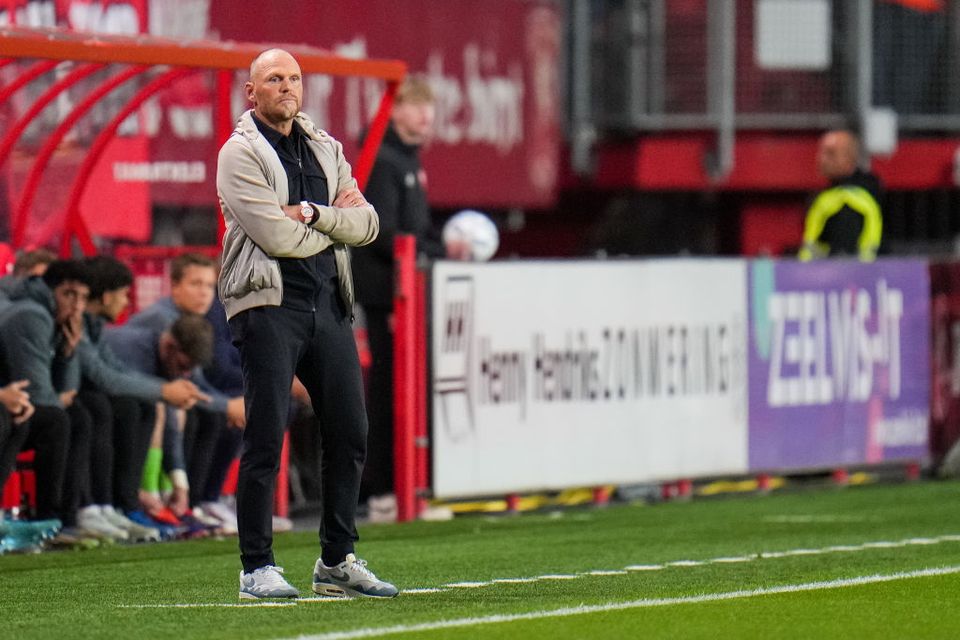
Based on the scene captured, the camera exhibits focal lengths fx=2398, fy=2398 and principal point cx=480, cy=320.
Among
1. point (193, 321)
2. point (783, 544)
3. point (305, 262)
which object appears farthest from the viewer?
point (193, 321)

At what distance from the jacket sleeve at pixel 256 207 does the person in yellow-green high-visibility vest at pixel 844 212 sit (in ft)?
26.9

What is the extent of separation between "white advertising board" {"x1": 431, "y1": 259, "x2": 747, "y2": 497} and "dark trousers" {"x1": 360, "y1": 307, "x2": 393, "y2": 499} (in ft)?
0.89

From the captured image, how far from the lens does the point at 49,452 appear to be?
11.7 meters

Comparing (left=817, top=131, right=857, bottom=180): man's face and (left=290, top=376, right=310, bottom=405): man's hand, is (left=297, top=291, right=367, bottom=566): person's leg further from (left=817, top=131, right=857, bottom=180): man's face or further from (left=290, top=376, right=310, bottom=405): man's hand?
(left=817, top=131, right=857, bottom=180): man's face

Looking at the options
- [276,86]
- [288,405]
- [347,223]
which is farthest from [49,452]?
[276,86]

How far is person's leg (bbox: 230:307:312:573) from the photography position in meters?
8.55

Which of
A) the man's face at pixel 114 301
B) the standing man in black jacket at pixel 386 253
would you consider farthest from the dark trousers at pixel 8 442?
the standing man in black jacket at pixel 386 253

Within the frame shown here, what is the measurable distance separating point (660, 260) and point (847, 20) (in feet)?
25.1

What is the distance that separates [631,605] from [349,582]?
3.52ft

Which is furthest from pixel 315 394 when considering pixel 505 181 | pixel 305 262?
pixel 505 181

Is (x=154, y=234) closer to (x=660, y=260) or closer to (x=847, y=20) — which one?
(x=660, y=260)

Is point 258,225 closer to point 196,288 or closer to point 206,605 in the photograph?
point 206,605

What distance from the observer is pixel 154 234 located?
18281 millimetres

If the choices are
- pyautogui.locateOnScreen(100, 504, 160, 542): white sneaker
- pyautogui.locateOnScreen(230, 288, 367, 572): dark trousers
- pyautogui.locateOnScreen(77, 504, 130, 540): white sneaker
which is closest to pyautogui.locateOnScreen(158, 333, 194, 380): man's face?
pyautogui.locateOnScreen(100, 504, 160, 542): white sneaker
